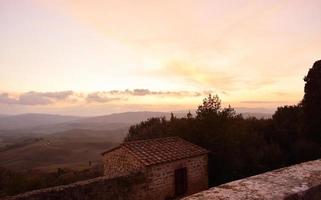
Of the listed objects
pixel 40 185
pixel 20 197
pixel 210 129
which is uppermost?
pixel 210 129

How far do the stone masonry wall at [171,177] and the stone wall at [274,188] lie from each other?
11011 millimetres

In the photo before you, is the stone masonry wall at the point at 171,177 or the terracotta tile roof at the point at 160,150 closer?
the stone masonry wall at the point at 171,177

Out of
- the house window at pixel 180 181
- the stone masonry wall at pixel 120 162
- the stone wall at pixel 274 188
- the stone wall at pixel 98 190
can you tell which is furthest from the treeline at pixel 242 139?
the stone wall at pixel 274 188

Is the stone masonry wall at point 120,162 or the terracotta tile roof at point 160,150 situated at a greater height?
the terracotta tile roof at point 160,150

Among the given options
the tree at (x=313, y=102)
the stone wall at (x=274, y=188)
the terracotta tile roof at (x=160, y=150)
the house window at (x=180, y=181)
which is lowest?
the house window at (x=180, y=181)

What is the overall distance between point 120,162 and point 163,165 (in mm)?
Answer: 2653

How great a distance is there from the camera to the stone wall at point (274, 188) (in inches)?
125

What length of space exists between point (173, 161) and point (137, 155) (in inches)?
69.9

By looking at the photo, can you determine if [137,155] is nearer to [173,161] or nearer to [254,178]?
[173,161]

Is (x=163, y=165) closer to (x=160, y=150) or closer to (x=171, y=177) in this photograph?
(x=171, y=177)

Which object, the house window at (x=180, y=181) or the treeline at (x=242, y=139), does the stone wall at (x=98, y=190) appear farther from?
the treeline at (x=242, y=139)

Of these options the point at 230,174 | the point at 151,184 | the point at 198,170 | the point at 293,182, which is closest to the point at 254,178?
the point at 293,182

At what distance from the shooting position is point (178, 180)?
16.0 meters

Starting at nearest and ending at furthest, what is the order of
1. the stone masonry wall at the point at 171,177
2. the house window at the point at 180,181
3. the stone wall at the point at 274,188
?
the stone wall at the point at 274,188, the stone masonry wall at the point at 171,177, the house window at the point at 180,181
